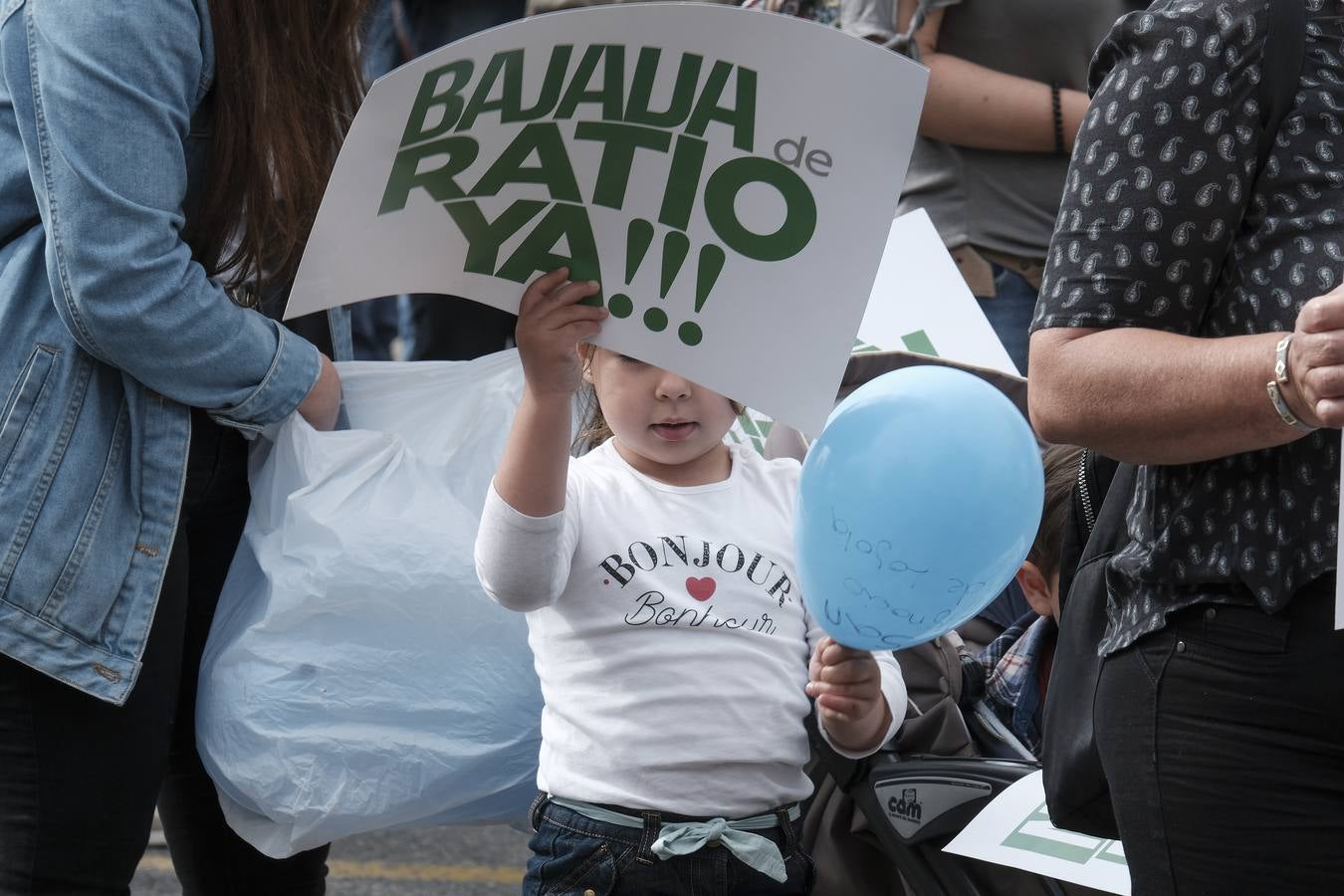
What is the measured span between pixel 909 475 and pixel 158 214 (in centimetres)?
91

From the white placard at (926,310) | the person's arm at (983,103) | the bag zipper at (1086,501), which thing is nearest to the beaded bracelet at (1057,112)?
the person's arm at (983,103)

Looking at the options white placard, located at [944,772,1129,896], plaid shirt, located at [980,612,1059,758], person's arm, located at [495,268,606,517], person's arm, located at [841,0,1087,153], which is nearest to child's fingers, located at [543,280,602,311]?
person's arm, located at [495,268,606,517]

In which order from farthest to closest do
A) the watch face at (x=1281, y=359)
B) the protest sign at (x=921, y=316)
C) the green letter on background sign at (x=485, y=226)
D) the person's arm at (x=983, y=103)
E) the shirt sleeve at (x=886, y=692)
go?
1. the person's arm at (x=983, y=103)
2. the protest sign at (x=921, y=316)
3. the shirt sleeve at (x=886, y=692)
4. the green letter on background sign at (x=485, y=226)
5. the watch face at (x=1281, y=359)

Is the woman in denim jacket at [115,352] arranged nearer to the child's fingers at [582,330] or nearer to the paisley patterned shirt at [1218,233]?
the child's fingers at [582,330]

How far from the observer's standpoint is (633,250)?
64.1 inches

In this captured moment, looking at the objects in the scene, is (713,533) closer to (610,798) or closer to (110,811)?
(610,798)

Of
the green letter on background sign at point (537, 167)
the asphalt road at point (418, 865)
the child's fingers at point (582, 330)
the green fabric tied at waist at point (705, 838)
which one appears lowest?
the asphalt road at point (418, 865)

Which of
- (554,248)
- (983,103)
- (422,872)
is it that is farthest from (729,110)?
(422,872)

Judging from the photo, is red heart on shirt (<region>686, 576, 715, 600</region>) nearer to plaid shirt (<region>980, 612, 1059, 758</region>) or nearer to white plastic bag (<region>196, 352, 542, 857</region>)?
white plastic bag (<region>196, 352, 542, 857</region>)

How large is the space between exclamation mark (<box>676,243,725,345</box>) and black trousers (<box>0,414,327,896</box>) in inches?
29.3

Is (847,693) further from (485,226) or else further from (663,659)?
(485,226)

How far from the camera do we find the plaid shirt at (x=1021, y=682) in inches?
95.2

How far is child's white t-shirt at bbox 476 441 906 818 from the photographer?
79.3 inches

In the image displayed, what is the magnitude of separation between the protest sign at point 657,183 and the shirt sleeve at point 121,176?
33 cm
